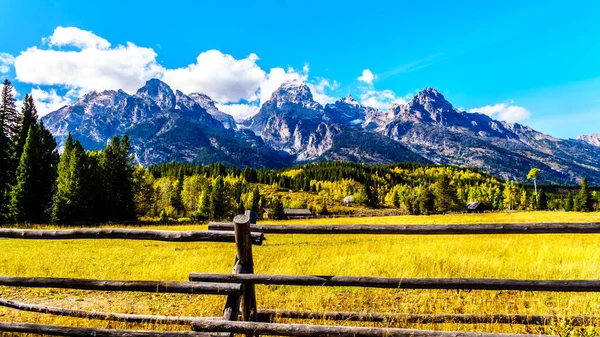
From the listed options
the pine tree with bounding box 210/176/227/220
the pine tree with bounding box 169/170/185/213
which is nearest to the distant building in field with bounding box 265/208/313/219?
the pine tree with bounding box 169/170/185/213

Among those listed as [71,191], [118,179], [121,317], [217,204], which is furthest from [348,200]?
[121,317]

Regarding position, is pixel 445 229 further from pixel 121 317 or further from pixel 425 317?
pixel 121 317

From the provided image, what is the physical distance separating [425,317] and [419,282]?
1503mm

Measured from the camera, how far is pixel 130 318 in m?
7.05

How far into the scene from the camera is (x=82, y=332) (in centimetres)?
583

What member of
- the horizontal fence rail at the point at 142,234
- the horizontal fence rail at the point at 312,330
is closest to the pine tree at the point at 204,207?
the horizontal fence rail at the point at 142,234

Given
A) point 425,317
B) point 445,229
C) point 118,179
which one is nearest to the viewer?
point 445,229

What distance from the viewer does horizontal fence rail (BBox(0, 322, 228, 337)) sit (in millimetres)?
5520

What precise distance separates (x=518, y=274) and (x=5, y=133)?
6853 centimetres

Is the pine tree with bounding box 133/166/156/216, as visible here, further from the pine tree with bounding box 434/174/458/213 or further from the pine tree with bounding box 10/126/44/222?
the pine tree with bounding box 434/174/458/213

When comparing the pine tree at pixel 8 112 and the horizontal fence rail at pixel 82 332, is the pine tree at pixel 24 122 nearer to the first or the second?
the pine tree at pixel 8 112

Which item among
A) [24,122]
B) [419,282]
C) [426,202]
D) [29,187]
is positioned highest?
[24,122]

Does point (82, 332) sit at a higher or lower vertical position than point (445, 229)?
lower

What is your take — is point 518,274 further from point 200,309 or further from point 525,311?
point 200,309
